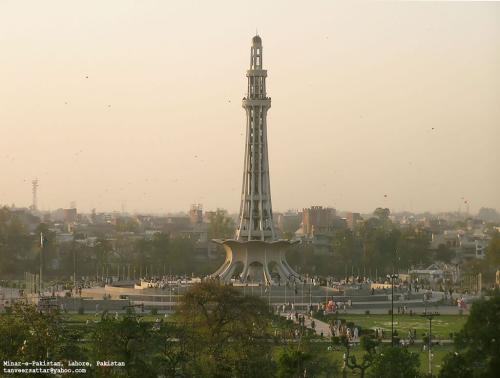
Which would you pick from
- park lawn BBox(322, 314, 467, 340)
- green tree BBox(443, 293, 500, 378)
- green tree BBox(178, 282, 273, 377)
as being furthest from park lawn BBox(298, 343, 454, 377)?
green tree BBox(443, 293, 500, 378)

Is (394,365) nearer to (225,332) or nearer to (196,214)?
(225,332)

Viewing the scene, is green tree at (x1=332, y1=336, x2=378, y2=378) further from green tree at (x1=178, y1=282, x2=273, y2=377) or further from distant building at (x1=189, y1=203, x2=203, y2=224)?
distant building at (x1=189, y1=203, x2=203, y2=224)

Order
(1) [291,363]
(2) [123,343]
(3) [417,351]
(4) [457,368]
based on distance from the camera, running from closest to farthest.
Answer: (4) [457,368] → (1) [291,363] → (2) [123,343] → (3) [417,351]

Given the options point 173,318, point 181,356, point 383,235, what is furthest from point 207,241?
point 181,356

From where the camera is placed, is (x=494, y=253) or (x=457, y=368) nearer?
(x=457, y=368)

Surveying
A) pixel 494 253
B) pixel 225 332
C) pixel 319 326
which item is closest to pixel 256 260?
pixel 494 253

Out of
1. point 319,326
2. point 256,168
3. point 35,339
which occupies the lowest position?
Result: point 319,326

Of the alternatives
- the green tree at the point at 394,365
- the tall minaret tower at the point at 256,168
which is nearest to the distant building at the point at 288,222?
the tall minaret tower at the point at 256,168
